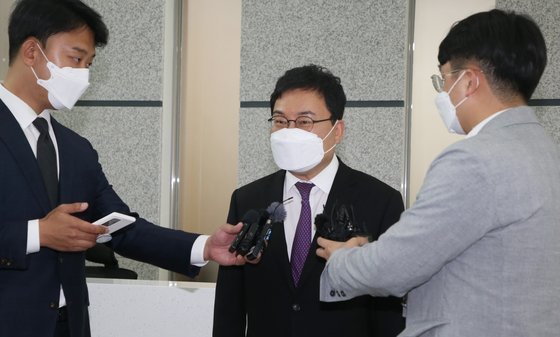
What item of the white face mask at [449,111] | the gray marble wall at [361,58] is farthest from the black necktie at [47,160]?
the gray marble wall at [361,58]

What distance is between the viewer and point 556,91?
2455 mm

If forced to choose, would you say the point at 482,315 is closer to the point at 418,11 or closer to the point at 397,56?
the point at 397,56

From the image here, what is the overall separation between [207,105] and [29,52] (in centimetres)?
145

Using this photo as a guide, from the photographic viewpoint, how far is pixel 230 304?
158cm

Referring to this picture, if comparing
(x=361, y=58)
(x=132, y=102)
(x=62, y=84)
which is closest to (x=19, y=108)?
(x=62, y=84)

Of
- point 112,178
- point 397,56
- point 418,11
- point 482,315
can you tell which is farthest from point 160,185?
point 482,315

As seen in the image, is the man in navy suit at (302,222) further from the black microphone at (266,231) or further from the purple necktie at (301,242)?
the black microphone at (266,231)

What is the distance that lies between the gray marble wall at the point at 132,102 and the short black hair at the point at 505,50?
74.0 inches

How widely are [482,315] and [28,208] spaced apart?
99cm

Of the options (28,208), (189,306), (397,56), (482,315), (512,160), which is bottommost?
(189,306)

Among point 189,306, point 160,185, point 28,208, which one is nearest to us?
point 28,208

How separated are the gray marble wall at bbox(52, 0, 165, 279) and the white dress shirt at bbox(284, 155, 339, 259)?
4.33ft

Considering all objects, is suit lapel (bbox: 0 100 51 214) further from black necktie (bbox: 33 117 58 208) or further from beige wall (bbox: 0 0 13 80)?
beige wall (bbox: 0 0 13 80)

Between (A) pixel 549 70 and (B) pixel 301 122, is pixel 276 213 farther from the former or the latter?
(A) pixel 549 70
